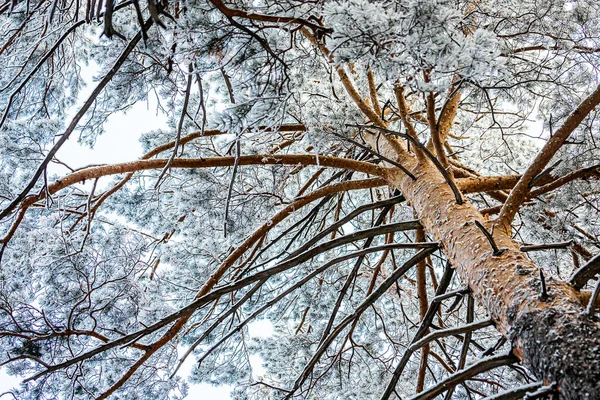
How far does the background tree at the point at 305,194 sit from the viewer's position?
4.43ft

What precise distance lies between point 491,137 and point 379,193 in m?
1.55

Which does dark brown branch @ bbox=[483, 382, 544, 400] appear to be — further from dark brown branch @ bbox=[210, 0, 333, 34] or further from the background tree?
dark brown branch @ bbox=[210, 0, 333, 34]

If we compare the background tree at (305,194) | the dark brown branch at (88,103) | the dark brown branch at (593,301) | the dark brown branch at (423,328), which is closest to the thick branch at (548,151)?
the background tree at (305,194)

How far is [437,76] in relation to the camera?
1.40 m

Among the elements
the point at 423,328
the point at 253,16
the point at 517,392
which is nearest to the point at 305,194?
the point at 423,328

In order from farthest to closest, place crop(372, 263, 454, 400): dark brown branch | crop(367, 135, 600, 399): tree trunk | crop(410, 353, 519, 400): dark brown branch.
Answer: crop(372, 263, 454, 400): dark brown branch → crop(410, 353, 519, 400): dark brown branch → crop(367, 135, 600, 399): tree trunk

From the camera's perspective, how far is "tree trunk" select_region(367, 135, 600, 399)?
975 mm

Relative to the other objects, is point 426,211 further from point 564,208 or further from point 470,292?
point 564,208

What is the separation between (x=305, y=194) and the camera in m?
2.68

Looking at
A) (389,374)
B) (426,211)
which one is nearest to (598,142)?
(426,211)

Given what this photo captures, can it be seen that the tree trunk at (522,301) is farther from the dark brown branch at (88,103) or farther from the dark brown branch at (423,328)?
the dark brown branch at (88,103)

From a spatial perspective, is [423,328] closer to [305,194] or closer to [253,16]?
[305,194]

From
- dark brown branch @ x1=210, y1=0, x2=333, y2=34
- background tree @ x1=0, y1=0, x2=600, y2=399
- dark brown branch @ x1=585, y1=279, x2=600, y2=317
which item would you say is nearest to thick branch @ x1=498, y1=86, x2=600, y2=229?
background tree @ x1=0, y1=0, x2=600, y2=399

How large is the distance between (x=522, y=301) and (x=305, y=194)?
1.60 metres
